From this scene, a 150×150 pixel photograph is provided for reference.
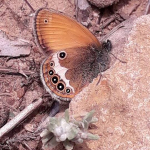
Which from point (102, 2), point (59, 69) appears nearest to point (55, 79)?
point (59, 69)

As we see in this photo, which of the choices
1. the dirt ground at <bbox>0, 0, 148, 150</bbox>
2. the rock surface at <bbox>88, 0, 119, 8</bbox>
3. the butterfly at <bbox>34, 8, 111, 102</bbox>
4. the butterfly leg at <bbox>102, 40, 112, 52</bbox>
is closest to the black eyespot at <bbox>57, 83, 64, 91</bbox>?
the butterfly at <bbox>34, 8, 111, 102</bbox>

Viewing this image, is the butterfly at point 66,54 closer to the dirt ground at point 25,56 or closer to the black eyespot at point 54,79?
the black eyespot at point 54,79

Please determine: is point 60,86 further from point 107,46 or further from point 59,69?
point 107,46

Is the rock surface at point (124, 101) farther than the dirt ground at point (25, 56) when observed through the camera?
No

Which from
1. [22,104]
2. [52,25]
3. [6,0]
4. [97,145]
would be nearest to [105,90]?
[97,145]

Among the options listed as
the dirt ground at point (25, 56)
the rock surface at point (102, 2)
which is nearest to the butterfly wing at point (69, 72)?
the dirt ground at point (25, 56)

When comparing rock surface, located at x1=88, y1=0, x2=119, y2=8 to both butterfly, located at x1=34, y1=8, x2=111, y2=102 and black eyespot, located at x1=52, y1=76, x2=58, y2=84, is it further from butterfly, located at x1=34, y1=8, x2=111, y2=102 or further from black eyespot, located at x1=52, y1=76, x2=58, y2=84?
black eyespot, located at x1=52, y1=76, x2=58, y2=84

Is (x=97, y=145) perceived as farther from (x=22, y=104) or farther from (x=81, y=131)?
(x=22, y=104)
